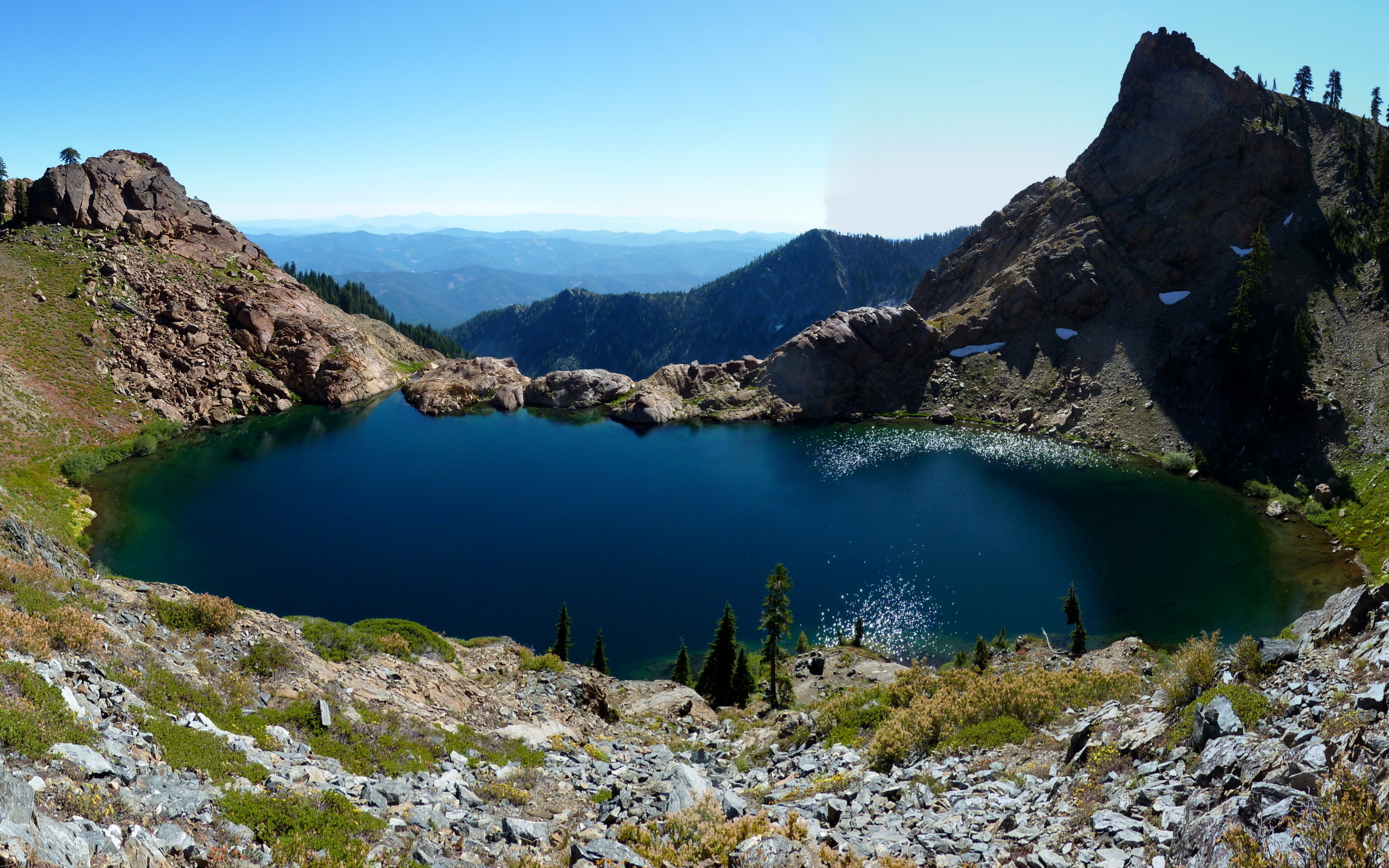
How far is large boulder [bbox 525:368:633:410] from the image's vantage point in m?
131

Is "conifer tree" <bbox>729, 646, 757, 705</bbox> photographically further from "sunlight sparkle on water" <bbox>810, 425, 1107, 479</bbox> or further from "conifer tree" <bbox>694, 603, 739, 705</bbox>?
"sunlight sparkle on water" <bbox>810, 425, 1107, 479</bbox>

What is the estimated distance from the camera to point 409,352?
159625mm

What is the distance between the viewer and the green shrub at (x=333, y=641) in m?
23.9

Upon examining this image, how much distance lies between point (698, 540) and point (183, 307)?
95.7m

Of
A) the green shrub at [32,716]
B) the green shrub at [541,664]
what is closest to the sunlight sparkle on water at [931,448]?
the green shrub at [541,664]

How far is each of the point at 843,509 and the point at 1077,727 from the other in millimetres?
56628

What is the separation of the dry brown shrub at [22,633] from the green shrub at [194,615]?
214 inches

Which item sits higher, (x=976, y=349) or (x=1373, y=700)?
(x=976, y=349)

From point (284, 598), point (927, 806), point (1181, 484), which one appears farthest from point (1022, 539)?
point (284, 598)

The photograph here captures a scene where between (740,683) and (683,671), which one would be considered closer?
(740,683)

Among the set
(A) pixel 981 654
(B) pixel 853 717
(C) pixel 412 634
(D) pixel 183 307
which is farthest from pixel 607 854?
(D) pixel 183 307

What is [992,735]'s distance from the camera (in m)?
19.3

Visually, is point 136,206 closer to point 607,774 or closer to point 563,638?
point 563,638

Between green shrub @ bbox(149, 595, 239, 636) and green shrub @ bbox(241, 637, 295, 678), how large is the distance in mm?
1369
